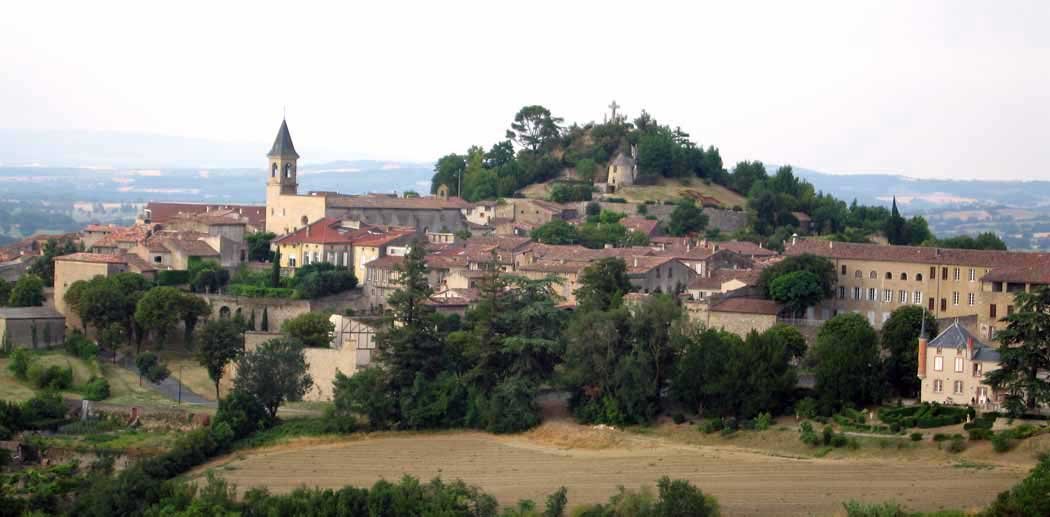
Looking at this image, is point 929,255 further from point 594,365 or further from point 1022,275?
point 594,365

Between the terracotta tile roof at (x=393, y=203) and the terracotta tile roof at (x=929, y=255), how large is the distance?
1945 cm

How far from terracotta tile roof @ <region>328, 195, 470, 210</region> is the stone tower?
1.84 meters

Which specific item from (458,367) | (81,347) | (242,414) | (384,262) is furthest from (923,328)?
(81,347)

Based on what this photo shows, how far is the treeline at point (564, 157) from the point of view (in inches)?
2771

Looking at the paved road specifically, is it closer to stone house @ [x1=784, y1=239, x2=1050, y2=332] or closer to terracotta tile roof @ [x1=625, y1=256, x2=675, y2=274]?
terracotta tile roof @ [x1=625, y1=256, x2=675, y2=274]

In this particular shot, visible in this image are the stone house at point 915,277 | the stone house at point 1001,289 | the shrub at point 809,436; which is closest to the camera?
the shrub at point 809,436

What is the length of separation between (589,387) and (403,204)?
24.3 meters

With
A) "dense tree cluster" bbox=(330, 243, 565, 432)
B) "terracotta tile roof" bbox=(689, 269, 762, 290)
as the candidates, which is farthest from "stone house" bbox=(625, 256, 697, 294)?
"dense tree cluster" bbox=(330, 243, 565, 432)

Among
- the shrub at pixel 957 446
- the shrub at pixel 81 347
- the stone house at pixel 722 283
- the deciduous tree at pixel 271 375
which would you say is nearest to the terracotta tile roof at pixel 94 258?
the shrub at pixel 81 347

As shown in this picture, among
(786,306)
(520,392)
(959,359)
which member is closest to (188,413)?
(520,392)

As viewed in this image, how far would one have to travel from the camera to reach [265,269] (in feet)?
174

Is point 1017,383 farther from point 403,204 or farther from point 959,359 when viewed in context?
point 403,204

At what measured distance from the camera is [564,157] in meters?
73.4

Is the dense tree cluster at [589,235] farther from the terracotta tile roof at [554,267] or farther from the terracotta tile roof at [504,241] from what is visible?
the terracotta tile roof at [554,267]
